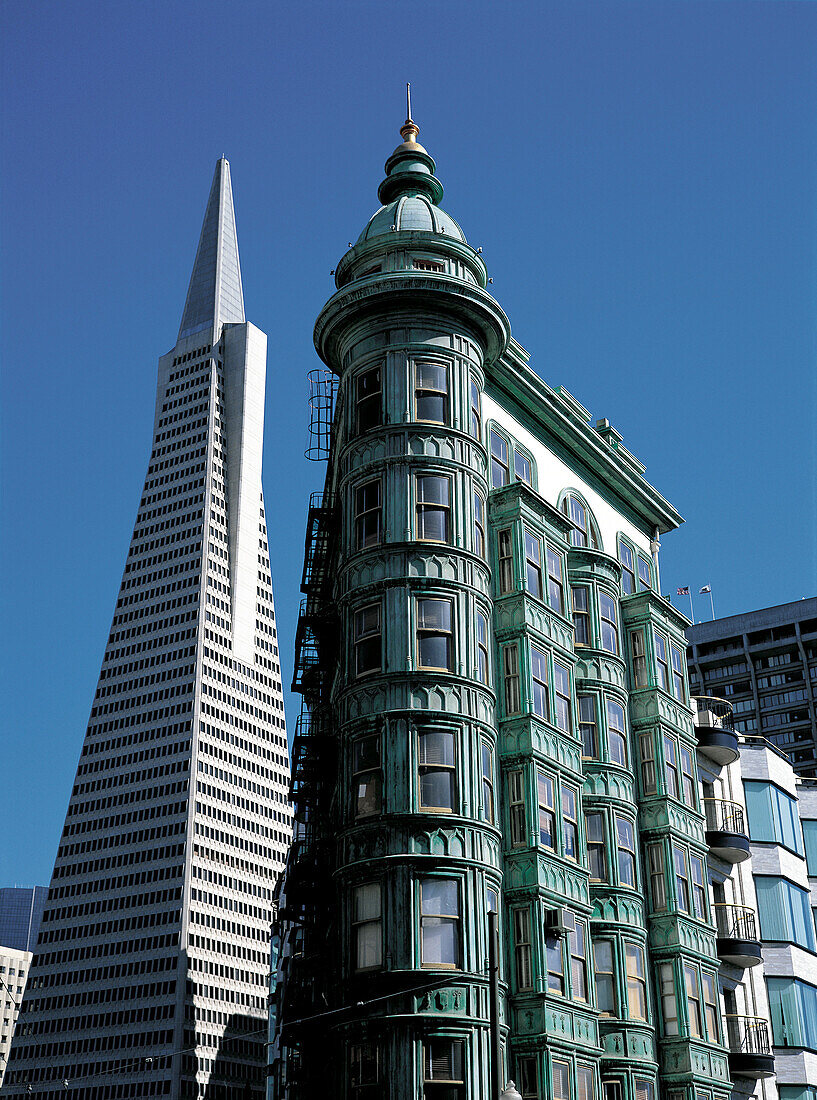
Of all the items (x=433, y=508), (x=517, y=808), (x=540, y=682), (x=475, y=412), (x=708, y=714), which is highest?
(x=475, y=412)

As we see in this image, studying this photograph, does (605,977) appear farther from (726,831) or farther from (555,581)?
(726,831)

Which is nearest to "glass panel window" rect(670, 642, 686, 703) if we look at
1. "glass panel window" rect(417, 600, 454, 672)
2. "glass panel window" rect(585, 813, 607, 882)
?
"glass panel window" rect(585, 813, 607, 882)

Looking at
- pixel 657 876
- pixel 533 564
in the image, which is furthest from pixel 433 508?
pixel 657 876

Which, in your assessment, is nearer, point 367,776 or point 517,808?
point 367,776

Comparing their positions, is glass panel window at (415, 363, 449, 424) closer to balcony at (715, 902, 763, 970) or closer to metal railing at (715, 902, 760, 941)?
balcony at (715, 902, 763, 970)

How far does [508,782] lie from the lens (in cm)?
4428

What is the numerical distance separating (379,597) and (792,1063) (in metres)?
36.2

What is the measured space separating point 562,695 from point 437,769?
32.9ft

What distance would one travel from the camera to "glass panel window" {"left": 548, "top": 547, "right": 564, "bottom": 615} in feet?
165

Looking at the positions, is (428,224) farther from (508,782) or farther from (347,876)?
(347,876)

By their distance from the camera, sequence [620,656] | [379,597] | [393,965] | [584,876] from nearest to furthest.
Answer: [393,965], [379,597], [584,876], [620,656]

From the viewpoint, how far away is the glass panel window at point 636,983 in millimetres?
47469

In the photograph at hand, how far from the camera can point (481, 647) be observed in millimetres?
43688

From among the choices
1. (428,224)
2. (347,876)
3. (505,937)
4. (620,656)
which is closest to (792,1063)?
(620,656)
